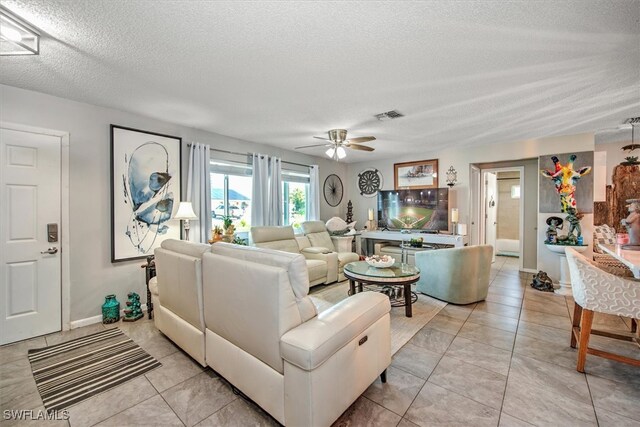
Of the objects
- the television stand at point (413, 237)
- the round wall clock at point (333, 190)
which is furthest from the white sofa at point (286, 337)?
the round wall clock at point (333, 190)

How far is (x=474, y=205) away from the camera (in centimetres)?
546

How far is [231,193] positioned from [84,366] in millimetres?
2883

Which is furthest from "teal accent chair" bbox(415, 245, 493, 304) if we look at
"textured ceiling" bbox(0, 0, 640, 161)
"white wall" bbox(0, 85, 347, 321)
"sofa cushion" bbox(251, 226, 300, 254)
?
"white wall" bbox(0, 85, 347, 321)

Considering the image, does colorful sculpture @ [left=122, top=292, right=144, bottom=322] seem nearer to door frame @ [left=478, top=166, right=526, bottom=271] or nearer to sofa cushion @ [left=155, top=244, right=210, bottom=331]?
sofa cushion @ [left=155, top=244, right=210, bottom=331]

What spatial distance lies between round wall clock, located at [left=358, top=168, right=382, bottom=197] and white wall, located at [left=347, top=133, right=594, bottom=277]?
108 mm

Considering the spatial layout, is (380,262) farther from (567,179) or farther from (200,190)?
(567,179)

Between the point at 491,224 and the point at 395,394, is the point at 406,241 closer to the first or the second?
the point at 491,224

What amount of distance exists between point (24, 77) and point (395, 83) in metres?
3.38

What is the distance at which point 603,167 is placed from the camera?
14.5 feet

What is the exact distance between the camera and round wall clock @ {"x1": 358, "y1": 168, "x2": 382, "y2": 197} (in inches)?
251

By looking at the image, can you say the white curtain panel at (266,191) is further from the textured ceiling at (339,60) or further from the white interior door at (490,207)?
the white interior door at (490,207)

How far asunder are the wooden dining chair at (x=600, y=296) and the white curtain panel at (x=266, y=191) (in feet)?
13.1

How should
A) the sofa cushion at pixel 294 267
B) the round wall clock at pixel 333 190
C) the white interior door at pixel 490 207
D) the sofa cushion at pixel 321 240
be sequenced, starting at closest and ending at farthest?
1. the sofa cushion at pixel 294 267
2. the sofa cushion at pixel 321 240
3. the white interior door at pixel 490 207
4. the round wall clock at pixel 333 190

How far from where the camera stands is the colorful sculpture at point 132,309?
3107mm
